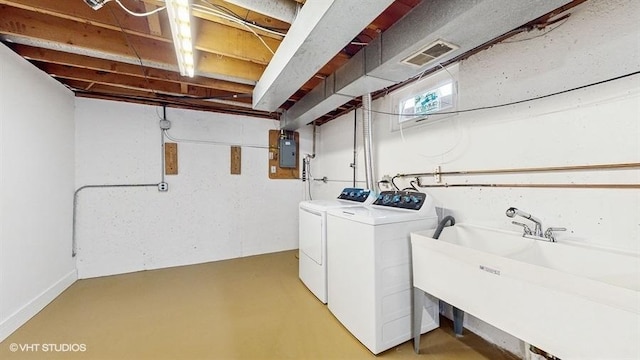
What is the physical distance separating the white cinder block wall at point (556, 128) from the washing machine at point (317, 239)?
2.87 ft

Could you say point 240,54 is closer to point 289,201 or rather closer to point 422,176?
point 422,176

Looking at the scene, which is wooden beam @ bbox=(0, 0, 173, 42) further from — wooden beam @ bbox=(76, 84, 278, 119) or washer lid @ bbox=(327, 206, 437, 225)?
washer lid @ bbox=(327, 206, 437, 225)

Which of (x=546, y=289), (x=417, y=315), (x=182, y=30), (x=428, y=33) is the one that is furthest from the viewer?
(x=417, y=315)

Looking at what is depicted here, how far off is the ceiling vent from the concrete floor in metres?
2.11

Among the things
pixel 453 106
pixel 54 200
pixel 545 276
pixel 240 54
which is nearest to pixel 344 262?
pixel 545 276

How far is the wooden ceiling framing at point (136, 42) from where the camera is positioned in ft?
5.60

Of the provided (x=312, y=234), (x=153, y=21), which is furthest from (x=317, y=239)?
(x=153, y=21)

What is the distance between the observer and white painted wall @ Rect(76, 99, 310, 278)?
301 centimetres

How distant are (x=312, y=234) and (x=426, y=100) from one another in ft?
5.78

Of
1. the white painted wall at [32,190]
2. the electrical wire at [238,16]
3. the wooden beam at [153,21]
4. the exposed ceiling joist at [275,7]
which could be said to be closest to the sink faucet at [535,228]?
the exposed ceiling joist at [275,7]

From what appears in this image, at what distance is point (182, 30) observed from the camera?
63.2 inches

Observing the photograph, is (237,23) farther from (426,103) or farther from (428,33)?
(426,103)

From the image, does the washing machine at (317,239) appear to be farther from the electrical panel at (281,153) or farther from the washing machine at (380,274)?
the electrical panel at (281,153)

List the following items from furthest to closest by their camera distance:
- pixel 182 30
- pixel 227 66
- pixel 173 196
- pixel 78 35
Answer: pixel 173 196, pixel 227 66, pixel 78 35, pixel 182 30
